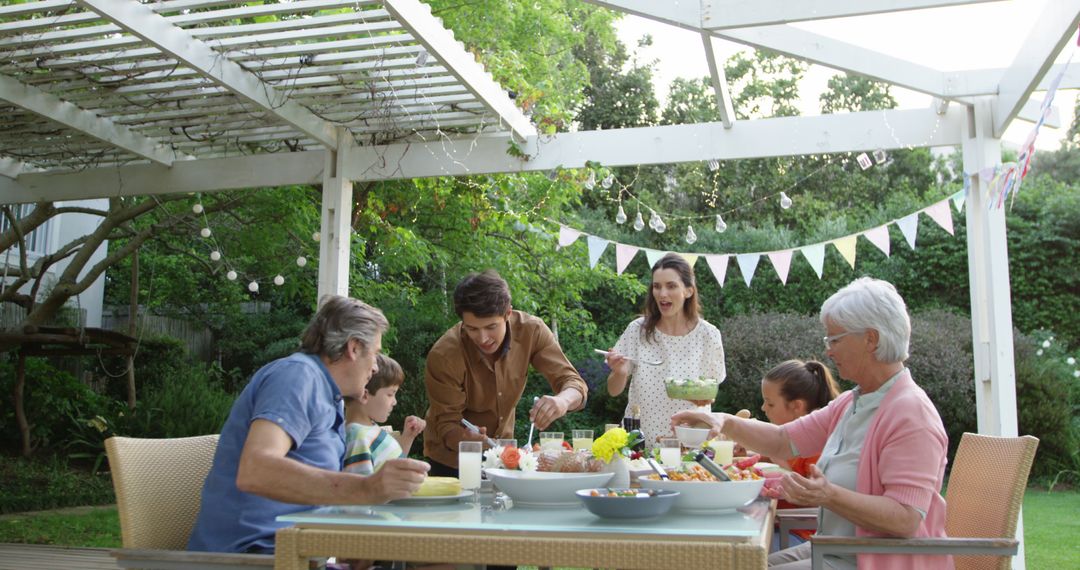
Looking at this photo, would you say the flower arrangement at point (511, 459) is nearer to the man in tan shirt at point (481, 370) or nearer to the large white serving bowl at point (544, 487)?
the large white serving bowl at point (544, 487)

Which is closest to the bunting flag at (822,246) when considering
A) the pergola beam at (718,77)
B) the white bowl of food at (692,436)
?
the pergola beam at (718,77)

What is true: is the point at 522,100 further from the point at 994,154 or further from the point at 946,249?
the point at 946,249

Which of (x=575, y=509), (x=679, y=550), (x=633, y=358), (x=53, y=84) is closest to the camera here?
(x=679, y=550)

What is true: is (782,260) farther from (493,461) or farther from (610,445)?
(610,445)

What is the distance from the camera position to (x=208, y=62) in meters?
4.21

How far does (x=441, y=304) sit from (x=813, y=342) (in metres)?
3.17

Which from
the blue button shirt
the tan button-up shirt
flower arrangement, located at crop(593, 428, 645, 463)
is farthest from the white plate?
the tan button-up shirt

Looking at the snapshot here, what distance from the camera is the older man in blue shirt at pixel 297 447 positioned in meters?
1.61

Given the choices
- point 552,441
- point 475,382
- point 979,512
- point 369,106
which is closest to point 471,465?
point 552,441

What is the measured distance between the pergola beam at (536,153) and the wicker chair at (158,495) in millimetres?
3003

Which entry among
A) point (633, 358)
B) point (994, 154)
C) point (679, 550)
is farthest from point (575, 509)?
point (994, 154)

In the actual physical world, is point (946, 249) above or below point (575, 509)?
above

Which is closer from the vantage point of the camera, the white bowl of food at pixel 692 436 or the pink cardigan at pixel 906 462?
the pink cardigan at pixel 906 462

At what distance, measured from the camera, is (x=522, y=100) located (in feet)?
17.9
